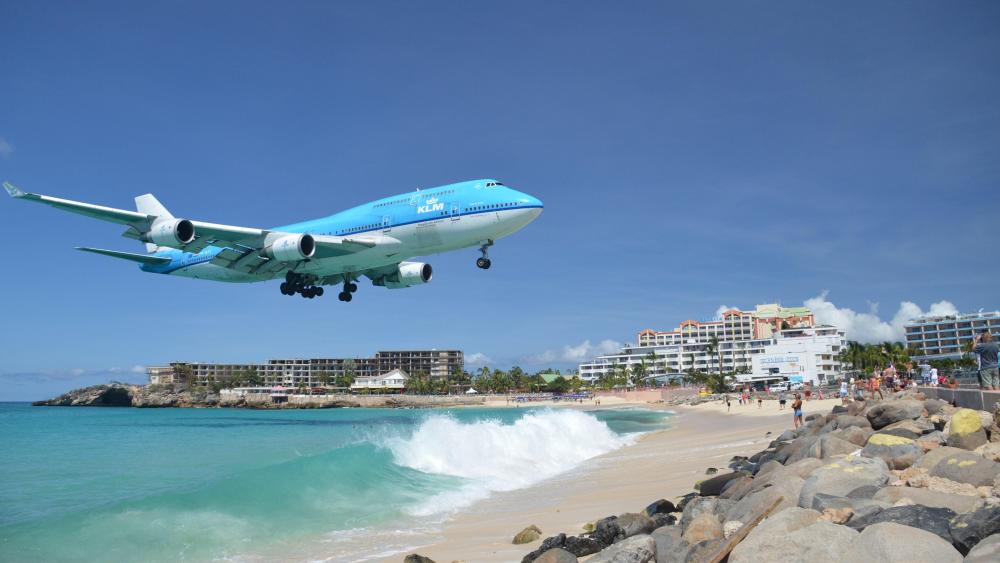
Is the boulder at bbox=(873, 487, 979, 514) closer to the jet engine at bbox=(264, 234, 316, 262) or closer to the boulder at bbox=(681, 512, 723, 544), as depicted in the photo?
the boulder at bbox=(681, 512, 723, 544)

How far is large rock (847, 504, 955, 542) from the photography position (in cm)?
634

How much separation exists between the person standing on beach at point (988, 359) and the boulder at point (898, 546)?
40.4 ft

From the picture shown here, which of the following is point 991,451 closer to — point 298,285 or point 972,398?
point 972,398

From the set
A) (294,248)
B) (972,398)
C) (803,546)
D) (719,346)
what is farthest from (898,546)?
(719,346)

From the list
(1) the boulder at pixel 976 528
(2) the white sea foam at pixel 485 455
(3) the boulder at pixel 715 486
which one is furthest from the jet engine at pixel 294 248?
(1) the boulder at pixel 976 528

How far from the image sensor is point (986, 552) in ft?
17.6

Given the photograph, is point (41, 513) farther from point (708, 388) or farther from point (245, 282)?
point (708, 388)

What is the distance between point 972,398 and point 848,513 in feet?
34.2

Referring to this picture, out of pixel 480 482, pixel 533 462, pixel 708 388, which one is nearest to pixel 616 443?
pixel 533 462

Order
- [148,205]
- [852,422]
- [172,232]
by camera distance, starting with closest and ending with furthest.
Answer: [852,422]
[172,232]
[148,205]

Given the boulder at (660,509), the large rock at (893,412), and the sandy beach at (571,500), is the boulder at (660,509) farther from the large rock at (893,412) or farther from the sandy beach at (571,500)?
the large rock at (893,412)

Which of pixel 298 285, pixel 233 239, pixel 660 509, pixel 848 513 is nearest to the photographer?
pixel 848 513

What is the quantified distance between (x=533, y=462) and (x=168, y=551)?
19.0 metres

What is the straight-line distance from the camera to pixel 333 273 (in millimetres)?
36750
